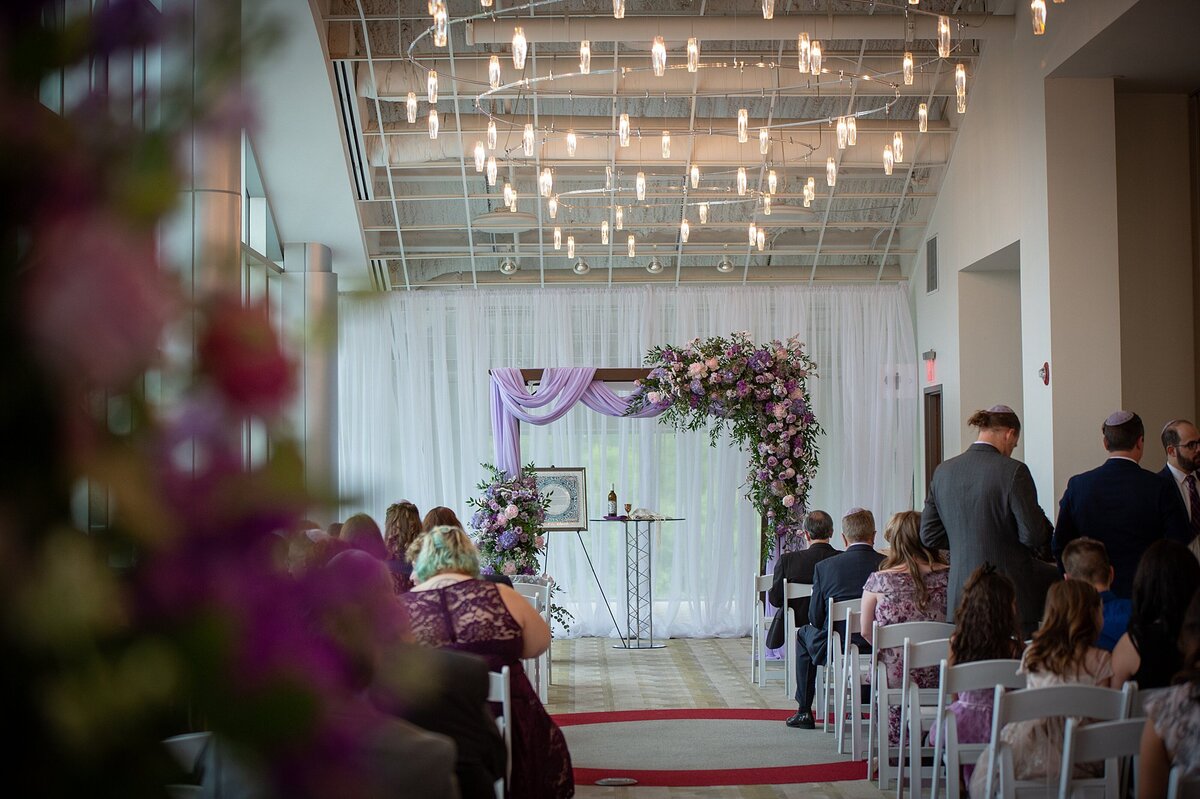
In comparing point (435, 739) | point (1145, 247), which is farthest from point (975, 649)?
point (1145, 247)

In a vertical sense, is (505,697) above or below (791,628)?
above

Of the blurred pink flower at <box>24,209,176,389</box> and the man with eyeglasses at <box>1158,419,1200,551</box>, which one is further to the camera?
the man with eyeglasses at <box>1158,419,1200,551</box>

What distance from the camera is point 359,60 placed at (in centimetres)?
991

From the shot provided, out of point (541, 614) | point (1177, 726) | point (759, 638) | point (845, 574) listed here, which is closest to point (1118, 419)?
point (845, 574)

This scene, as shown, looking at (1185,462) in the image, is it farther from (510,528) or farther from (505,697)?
(510,528)

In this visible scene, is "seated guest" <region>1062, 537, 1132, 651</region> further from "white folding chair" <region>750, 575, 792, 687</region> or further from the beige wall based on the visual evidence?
the beige wall

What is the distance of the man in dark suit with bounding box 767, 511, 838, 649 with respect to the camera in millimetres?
8242

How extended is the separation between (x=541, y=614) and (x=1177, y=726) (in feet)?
17.1

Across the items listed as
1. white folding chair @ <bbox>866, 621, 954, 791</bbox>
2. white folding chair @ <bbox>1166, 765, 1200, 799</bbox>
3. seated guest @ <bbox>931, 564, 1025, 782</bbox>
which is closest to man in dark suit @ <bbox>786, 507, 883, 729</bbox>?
white folding chair @ <bbox>866, 621, 954, 791</bbox>

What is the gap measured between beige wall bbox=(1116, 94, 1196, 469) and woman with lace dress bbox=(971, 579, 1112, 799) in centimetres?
539

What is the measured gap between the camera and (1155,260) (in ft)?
30.6

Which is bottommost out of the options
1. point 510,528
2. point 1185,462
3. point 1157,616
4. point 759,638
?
point 759,638

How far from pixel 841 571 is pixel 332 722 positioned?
273 inches

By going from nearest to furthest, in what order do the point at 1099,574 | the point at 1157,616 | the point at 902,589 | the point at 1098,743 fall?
the point at 1098,743, the point at 1157,616, the point at 1099,574, the point at 902,589
